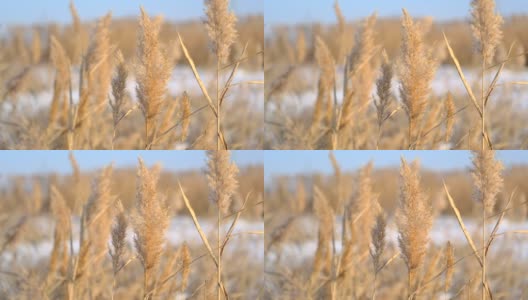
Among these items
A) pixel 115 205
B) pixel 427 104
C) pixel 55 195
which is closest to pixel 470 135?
pixel 427 104

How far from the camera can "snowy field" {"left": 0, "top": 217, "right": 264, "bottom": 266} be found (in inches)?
146

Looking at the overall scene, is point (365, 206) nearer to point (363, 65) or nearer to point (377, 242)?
point (377, 242)

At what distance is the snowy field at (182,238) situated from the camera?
146 inches

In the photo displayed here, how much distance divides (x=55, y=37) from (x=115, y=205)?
2.76 feet

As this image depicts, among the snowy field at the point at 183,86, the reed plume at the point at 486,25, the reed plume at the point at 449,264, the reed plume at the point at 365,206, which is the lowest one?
the reed plume at the point at 449,264

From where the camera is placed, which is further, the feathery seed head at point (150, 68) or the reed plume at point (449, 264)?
the reed plume at point (449, 264)

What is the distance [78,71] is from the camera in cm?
375

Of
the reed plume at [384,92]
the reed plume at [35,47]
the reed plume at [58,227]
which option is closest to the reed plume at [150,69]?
the reed plume at [35,47]

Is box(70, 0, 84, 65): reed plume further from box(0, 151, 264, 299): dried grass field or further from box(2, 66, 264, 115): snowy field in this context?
box(0, 151, 264, 299): dried grass field

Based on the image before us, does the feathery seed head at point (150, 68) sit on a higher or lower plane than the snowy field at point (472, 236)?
higher

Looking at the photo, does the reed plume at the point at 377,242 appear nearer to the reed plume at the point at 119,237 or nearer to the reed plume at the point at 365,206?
the reed plume at the point at 365,206

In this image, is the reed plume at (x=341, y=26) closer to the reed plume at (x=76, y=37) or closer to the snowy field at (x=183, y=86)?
the snowy field at (x=183, y=86)

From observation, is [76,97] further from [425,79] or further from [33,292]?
[425,79]

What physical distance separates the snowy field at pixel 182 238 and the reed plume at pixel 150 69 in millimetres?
579
